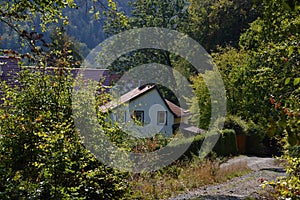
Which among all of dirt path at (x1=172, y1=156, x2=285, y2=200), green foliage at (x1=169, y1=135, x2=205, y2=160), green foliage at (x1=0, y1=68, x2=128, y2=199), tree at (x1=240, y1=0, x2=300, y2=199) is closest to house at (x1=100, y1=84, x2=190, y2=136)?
green foliage at (x1=169, y1=135, x2=205, y2=160)

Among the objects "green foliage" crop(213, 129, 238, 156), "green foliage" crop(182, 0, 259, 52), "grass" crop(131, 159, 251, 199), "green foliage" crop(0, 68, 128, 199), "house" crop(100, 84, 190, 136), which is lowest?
"grass" crop(131, 159, 251, 199)

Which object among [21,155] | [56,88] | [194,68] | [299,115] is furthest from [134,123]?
[194,68]

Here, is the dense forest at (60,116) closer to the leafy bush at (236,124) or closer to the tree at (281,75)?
the tree at (281,75)

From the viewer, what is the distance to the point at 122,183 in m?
5.56

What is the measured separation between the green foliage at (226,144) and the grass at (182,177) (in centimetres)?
336

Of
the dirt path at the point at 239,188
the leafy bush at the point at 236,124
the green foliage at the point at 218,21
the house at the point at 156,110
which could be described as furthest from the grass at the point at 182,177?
the green foliage at the point at 218,21

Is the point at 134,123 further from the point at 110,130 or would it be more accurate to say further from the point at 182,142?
the point at 182,142

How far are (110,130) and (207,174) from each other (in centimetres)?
894

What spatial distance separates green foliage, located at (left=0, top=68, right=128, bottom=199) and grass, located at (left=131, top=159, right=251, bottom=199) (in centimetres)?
477

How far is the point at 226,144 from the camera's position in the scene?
21.4 metres

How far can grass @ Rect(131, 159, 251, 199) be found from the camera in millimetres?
10898

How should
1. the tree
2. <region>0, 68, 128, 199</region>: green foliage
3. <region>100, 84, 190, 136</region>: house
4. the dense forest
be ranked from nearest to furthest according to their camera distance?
1. the tree
2. the dense forest
3. <region>0, 68, 128, 199</region>: green foliage
4. <region>100, 84, 190, 136</region>: house

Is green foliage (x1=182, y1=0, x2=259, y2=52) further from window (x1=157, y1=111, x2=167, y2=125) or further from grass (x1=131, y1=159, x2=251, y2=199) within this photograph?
grass (x1=131, y1=159, x2=251, y2=199)

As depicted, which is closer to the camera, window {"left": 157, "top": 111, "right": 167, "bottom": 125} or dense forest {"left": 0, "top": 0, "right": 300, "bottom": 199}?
dense forest {"left": 0, "top": 0, "right": 300, "bottom": 199}
